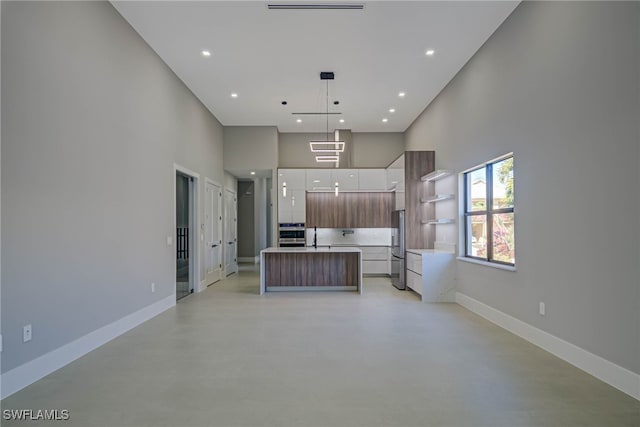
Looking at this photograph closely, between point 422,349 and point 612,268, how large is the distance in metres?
1.79

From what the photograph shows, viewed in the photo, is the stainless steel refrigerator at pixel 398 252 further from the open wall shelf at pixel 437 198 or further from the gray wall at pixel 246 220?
the gray wall at pixel 246 220

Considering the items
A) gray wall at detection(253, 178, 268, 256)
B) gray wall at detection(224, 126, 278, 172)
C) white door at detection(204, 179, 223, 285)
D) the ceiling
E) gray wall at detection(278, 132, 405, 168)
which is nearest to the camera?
the ceiling

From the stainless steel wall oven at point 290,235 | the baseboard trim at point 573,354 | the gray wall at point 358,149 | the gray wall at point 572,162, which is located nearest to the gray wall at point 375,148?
the gray wall at point 358,149

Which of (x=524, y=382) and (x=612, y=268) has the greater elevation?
(x=612, y=268)

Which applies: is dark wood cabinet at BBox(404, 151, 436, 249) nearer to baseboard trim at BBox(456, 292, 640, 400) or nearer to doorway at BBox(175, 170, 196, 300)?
baseboard trim at BBox(456, 292, 640, 400)

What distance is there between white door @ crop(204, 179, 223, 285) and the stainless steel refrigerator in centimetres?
403

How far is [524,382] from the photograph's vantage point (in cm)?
290

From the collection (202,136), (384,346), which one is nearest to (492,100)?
(384,346)

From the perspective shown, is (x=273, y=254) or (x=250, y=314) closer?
(x=250, y=314)

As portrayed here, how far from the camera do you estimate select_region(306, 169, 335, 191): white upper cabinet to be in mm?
9359

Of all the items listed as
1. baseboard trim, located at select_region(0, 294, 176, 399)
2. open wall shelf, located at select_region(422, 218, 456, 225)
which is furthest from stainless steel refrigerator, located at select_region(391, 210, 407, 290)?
baseboard trim, located at select_region(0, 294, 176, 399)

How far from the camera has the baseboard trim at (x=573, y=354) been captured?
269 centimetres

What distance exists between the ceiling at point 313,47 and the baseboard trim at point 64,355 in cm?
367

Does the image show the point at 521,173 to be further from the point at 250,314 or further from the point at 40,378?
the point at 40,378
